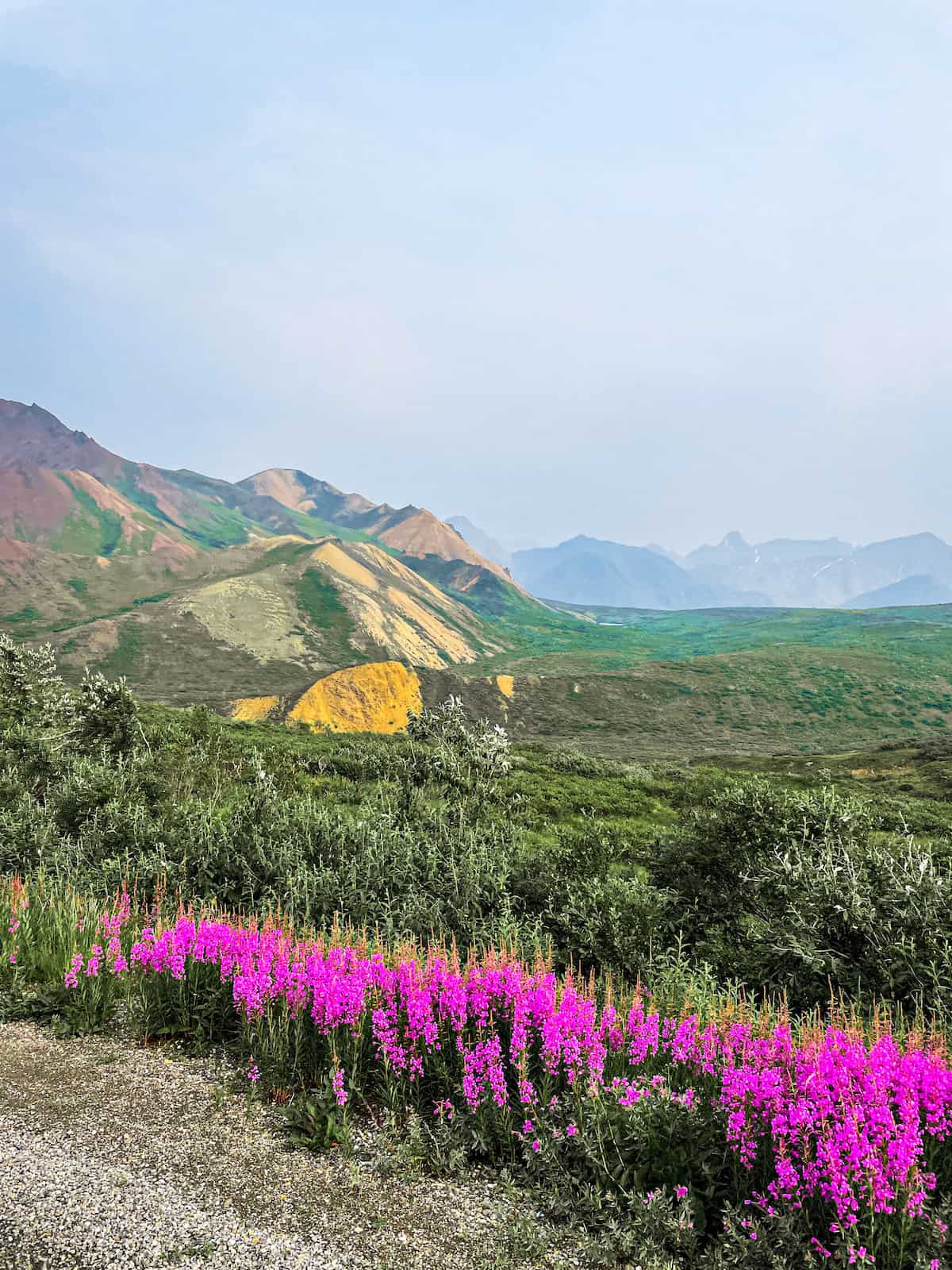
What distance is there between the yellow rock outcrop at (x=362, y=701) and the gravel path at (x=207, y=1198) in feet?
124

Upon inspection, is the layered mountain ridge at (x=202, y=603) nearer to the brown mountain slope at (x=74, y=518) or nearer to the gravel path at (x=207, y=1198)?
the brown mountain slope at (x=74, y=518)

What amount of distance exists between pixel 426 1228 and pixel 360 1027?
4.48ft

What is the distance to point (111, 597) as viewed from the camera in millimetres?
116062

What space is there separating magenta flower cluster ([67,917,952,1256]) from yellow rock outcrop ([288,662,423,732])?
3704cm

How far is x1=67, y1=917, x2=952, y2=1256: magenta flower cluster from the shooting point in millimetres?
2895

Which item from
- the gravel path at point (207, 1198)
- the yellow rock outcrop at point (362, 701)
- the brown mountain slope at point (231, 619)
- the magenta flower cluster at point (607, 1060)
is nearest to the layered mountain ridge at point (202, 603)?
the brown mountain slope at point (231, 619)

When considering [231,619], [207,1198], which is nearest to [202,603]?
[231,619]

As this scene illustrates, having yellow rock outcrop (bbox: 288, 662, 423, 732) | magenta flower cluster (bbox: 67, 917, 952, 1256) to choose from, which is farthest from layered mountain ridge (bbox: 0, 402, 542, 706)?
magenta flower cluster (bbox: 67, 917, 952, 1256)

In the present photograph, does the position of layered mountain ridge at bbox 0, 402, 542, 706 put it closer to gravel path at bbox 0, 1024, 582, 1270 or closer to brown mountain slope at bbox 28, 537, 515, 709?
brown mountain slope at bbox 28, 537, 515, 709

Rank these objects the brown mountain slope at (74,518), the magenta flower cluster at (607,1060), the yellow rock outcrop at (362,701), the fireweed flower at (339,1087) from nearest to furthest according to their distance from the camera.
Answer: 1. the magenta flower cluster at (607,1060)
2. the fireweed flower at (339,1087)
3. the yellow rock outcrop at (362,701)
4. the brown mountain slope at (74,518)

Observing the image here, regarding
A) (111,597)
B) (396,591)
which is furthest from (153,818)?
(396,591)

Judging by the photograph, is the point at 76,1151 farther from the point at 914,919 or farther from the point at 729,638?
the point at 729,638

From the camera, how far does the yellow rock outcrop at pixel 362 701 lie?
43.7 metres

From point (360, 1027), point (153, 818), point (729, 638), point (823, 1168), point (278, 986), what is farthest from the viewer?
point (729, 638)
